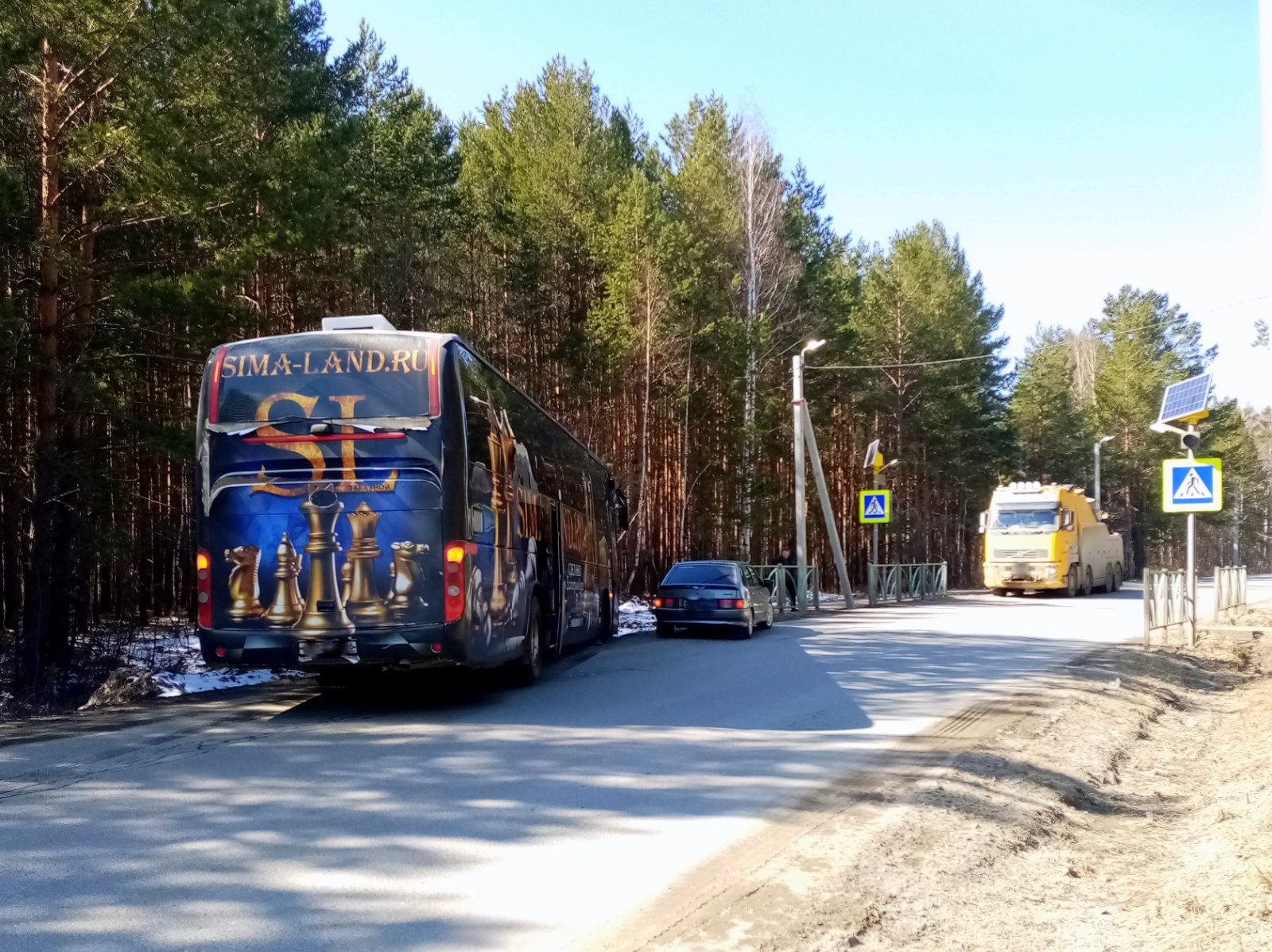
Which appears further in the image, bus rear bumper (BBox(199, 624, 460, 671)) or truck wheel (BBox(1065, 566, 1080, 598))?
truck wheel (BBox(1065, 566, 1080, 598))

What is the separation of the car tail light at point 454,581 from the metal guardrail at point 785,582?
18069mm

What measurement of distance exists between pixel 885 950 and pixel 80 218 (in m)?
15.1

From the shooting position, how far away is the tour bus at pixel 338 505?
10.0m

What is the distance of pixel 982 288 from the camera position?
5612 cm

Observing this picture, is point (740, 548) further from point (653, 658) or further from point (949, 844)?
point (949, 844)

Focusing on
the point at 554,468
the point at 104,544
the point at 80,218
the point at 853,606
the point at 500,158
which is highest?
the point at 500,158

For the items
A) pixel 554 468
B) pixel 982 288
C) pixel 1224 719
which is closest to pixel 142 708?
pixel 554 468

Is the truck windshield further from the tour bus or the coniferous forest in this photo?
the tour bus

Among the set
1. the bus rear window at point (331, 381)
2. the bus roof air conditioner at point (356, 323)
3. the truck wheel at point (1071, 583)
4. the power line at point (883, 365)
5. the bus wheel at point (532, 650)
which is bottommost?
the truck wheel at point (1071, 583)

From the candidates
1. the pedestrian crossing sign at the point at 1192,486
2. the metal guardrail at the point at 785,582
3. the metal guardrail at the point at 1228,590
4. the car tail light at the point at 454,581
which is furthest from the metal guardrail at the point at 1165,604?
the car tail light at the point at 454,581

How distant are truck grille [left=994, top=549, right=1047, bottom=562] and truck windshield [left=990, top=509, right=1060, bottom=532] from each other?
0.72m

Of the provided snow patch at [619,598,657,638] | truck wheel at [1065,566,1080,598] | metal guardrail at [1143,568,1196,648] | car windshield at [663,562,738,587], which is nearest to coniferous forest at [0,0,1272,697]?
snow patch at [619,598,657,638]

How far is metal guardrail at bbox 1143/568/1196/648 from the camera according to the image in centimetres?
1834

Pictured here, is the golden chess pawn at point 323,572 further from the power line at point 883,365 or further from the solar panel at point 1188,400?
the power line at point 883,365
